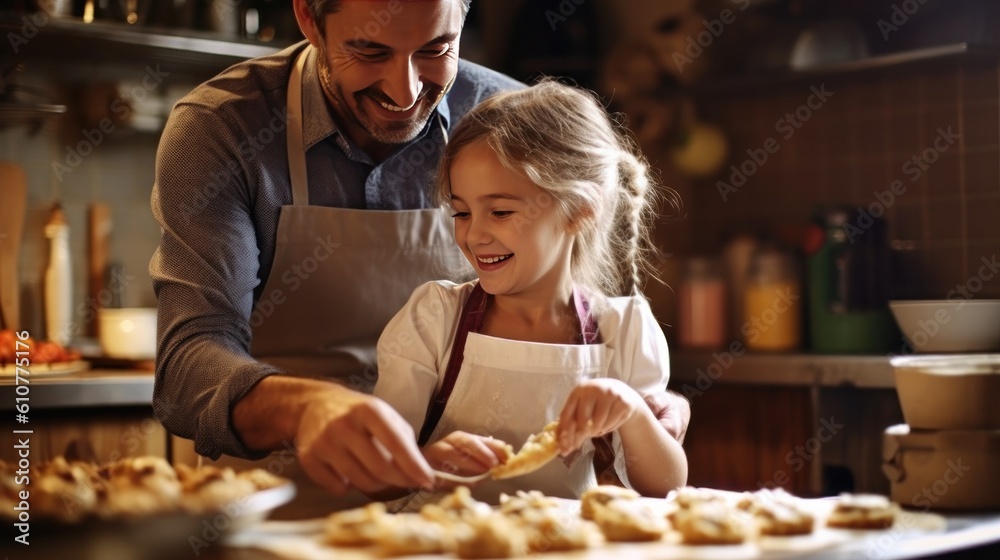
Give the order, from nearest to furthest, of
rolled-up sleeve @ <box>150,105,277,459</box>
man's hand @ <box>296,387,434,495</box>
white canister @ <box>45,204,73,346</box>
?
man's hand @ <box>296,387,434,495</box> < rolled-up sleeve @ <box>150,105,277,459</box> < white canister @ <box>45,204,73,346</box>

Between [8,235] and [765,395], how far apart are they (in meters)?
2.07

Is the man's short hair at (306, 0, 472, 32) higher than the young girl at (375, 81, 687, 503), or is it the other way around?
the man's short hair at (306, 0, 472, 32)

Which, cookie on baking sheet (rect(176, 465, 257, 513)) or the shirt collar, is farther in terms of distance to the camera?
the shirt collar

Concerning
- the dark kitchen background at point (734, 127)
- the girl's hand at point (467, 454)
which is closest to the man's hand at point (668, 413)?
the girl's hand at point (467, 454)

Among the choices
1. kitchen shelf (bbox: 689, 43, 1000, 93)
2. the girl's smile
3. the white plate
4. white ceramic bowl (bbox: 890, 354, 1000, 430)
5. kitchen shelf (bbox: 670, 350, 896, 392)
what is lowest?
kitchen shelf (bbox: 670, 350, 896, 392)

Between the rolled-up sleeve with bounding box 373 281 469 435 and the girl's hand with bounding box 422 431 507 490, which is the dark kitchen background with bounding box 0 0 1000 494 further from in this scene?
the girl's hand with bounding box 422 431 507 490

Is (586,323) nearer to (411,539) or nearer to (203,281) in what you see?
(203,281)

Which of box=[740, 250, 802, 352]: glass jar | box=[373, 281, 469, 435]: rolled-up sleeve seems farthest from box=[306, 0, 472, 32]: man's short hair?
box=[740, 250, 802, 352]: glass jar

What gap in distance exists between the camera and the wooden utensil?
277 centimetres

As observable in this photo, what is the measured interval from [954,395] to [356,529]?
67 cm

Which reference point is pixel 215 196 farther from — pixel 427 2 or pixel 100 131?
pixel 100 131

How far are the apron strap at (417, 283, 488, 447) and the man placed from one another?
139mm

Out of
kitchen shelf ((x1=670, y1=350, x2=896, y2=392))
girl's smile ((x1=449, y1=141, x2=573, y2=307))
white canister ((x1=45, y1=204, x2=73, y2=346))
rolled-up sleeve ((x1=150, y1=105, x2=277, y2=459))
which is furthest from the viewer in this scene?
white canister ((x1=45, y1=204, x2=73, y2=346))

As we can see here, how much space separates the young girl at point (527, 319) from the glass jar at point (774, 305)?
1381 millimetres
